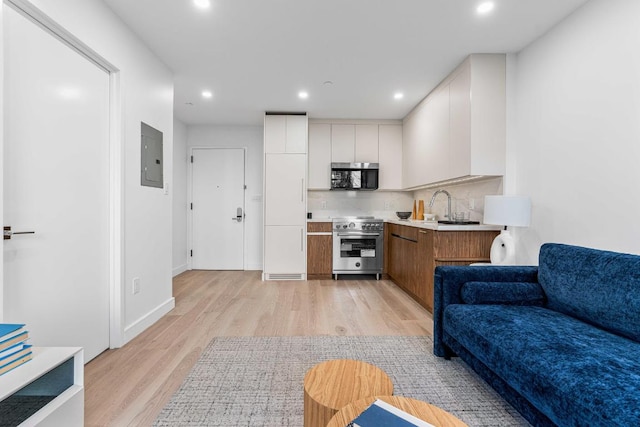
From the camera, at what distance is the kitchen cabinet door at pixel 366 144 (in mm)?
5078

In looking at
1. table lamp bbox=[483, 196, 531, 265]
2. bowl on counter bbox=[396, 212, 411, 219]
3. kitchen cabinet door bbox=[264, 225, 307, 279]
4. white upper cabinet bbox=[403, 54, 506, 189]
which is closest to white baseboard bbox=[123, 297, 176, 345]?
kitchen cabinet door bbox=[264, 225, 307, 279]

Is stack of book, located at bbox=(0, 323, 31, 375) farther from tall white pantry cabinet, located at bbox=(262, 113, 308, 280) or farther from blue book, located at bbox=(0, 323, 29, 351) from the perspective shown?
tall white pantry cabinet, located at bbox=(262, 113, 308, 280)

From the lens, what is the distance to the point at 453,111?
333 cm

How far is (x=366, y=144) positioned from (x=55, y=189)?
4.10m

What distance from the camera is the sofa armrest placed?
2.14 meters

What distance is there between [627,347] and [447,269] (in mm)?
940

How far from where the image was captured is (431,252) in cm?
313

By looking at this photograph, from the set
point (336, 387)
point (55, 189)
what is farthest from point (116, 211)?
point (336, 387)

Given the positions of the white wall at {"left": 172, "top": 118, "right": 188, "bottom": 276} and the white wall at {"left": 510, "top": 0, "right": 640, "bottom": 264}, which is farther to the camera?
the white wall at {"left": 172, "top": 118, "right": 188, "bottom": 276}

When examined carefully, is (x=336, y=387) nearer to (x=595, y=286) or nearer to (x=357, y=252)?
(x=595, y=286)

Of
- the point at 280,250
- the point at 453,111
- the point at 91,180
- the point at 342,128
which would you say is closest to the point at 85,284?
the point at 91,180

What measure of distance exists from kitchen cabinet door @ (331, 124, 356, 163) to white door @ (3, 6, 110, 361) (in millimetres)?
3280

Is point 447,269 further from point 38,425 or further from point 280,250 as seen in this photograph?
point 280,250

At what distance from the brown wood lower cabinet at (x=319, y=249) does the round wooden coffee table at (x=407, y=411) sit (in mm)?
3639
